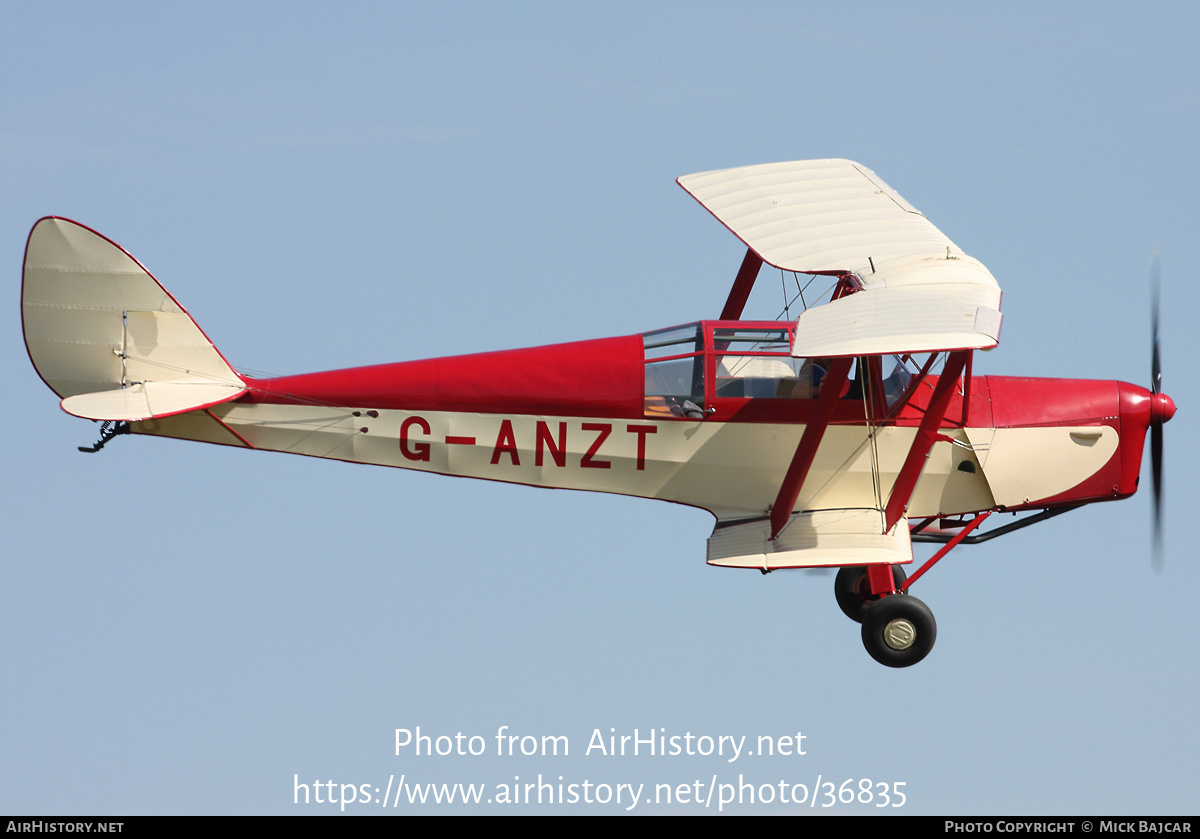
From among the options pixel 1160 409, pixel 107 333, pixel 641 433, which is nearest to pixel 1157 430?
pixel 1160 409

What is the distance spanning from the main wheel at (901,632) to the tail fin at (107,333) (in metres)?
5.81

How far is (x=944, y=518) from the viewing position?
14477mm

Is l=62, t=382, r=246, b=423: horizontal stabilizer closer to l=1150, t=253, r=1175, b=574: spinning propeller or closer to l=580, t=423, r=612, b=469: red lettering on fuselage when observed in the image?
l=580, t=423, r=612, b=469: red lettering on fuselage

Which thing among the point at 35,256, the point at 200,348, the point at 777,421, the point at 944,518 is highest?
the point at 35,256

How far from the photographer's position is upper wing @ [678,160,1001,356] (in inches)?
470

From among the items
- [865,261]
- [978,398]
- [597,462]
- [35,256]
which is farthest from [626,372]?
[35,256]

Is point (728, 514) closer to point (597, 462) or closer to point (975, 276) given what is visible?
point (597, 462)

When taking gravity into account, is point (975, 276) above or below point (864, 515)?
above

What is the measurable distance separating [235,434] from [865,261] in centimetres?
557

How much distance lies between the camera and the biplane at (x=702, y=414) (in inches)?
537

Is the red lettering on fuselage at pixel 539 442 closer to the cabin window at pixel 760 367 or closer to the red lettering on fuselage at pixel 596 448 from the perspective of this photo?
the red lettering on fuselage at pixel 596 448

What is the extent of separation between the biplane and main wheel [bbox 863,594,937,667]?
2 cm

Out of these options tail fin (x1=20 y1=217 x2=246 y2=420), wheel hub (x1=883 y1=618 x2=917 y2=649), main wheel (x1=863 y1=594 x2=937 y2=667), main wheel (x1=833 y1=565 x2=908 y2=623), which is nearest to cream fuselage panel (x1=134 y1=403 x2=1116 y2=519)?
tail fin (x1=20 y1=217 x2=246 y2=420)

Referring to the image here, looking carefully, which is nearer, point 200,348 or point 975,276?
point 975,276
